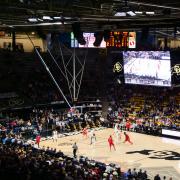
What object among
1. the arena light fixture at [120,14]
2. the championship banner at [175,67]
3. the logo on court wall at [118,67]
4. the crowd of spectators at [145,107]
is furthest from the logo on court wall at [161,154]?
the arena light fixture at [120,14]

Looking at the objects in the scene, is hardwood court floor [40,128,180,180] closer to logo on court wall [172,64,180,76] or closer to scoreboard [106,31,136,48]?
logo on court wall [172,64,180,76]

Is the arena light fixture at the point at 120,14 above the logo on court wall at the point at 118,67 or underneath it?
above

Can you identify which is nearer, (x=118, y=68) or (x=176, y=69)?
(x=176, y=69)

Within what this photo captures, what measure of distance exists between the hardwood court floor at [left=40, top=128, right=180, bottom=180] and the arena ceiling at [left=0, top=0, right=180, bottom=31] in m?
8.72

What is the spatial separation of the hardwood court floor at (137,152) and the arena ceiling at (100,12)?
343 inches

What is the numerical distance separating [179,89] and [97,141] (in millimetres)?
12468

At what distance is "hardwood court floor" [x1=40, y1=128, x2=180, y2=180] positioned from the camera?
83.8 feet

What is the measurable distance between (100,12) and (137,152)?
1177cm

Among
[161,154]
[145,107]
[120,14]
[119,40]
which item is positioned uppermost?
[120,14]

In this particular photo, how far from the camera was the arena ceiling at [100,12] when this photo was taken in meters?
18.6

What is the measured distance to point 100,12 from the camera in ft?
70.2

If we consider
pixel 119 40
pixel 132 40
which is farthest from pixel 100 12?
pixel 132 40

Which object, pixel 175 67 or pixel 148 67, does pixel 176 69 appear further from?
pixel 148 67

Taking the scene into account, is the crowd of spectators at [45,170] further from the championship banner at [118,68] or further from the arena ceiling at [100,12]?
the championship banner at [118,68]
